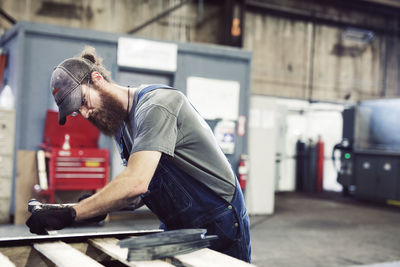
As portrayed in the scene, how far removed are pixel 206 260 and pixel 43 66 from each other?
194 inches

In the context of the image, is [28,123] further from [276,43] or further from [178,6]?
[276,43]

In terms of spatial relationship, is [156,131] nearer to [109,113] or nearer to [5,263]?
[109,113]

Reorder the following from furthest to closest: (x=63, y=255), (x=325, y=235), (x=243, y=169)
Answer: (x=243, y=169) < (x=325, y=235) < (x=63, y=255)

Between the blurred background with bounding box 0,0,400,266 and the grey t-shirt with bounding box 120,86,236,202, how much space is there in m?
2.89

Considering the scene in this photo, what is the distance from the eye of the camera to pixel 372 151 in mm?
9273

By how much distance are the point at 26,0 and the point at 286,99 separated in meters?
6.52

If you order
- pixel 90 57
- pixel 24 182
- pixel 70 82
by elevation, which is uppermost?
pixel 90 57

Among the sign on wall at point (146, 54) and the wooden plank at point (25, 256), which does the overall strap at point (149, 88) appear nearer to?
the wooden plank at point (25, 256)

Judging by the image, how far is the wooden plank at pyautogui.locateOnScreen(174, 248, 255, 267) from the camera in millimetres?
A: 1312

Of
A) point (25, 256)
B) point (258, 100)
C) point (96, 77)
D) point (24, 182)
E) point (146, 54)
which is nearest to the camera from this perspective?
point (25, 256)

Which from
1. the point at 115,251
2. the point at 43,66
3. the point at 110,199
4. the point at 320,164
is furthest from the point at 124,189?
the point at 320,164

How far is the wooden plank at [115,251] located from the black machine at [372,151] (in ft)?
27.2

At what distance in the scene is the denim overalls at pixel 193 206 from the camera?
1607 mm

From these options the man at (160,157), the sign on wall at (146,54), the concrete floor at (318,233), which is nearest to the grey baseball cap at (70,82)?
the man at (160,157)
